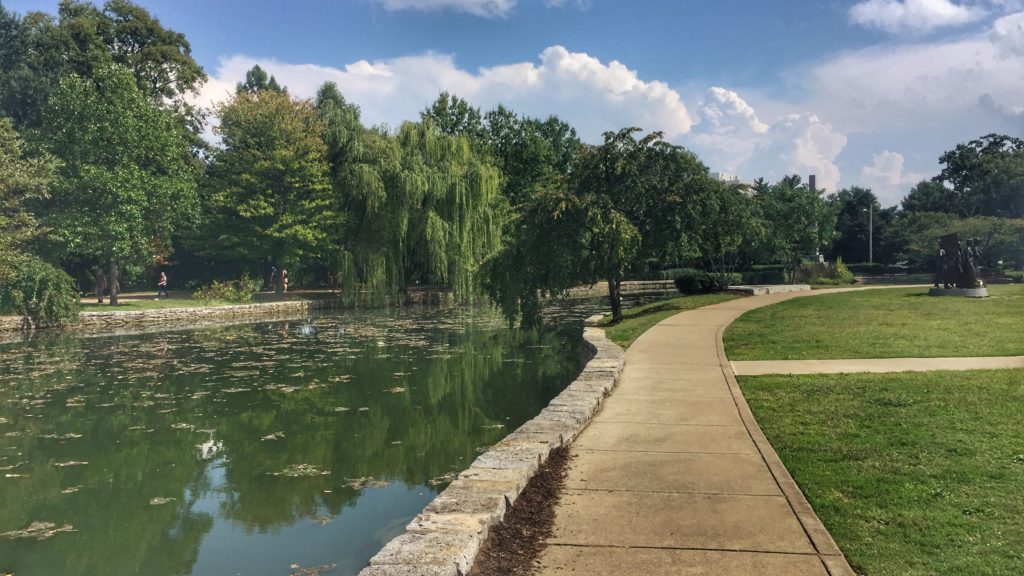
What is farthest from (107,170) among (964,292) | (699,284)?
(964,292)

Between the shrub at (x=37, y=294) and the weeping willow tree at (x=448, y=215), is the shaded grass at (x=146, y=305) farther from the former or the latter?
the weeping willow tree at (x=448, y=215)

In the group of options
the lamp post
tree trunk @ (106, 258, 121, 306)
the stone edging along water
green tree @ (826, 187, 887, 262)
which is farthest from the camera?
green tree @ (826, 187, 887, 262)

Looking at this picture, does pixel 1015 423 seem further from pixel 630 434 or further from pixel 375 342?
pixel 375 342

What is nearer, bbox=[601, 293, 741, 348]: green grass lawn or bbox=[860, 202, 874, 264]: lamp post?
bbox=[601, 293, 741, 348]: green grass lawn

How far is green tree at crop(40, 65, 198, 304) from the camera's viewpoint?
26828mm

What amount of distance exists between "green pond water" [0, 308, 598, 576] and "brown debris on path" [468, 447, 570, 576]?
1.38 metres

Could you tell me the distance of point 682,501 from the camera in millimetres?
4461

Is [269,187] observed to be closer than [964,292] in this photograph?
No

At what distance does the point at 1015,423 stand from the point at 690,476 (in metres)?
3.48

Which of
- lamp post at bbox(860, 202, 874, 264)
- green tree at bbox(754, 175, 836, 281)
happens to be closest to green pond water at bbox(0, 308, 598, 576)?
green tree at bbox(754, 175, 836, 281)

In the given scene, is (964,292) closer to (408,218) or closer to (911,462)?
(911,462)

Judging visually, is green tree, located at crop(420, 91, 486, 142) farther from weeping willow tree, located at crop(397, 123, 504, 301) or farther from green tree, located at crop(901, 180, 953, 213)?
green tree, located at crop(901, 180, 953, 213)

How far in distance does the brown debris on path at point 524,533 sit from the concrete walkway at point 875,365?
5.30 meters

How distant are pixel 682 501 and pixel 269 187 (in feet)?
111
